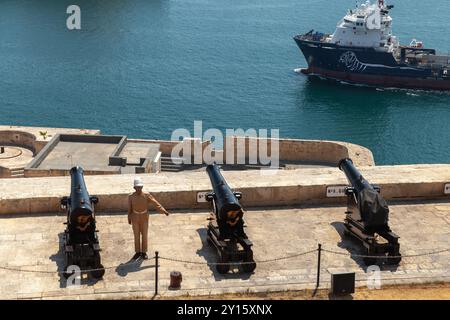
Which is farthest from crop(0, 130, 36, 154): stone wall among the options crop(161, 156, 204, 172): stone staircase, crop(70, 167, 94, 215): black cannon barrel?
crop(70, 167, 94, 215): black cannon barrel

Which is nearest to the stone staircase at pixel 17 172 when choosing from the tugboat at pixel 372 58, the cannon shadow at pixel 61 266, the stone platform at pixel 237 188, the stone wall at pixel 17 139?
the stone wall at pixel 17 139

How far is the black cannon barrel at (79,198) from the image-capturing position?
12.7 metres

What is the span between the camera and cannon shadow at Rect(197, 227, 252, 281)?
1310 centimetres

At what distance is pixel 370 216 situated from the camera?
1359cm

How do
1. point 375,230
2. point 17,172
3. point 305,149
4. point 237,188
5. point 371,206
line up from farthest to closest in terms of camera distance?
1. point 305,149
2. point 17,172
3. point 237,188
4. point 375,230
5. point 371,206

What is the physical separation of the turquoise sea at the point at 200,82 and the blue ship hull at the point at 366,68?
118 centimetres

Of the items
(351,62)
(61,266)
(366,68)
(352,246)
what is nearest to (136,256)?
(61,266)

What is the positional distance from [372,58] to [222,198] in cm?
6624

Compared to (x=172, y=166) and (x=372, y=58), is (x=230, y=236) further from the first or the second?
(x=372, y=58)

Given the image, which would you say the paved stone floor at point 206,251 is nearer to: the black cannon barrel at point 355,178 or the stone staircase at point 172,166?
the black cannon barrel at point 355,178

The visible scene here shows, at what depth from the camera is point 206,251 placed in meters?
14.1

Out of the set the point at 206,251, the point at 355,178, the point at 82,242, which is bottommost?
the point at 206,251

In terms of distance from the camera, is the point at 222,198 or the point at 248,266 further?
the point at 222,198

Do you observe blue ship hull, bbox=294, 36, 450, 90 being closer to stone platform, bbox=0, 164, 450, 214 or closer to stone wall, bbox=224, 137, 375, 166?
stone wall, bbox=224, 137, 375, 166
